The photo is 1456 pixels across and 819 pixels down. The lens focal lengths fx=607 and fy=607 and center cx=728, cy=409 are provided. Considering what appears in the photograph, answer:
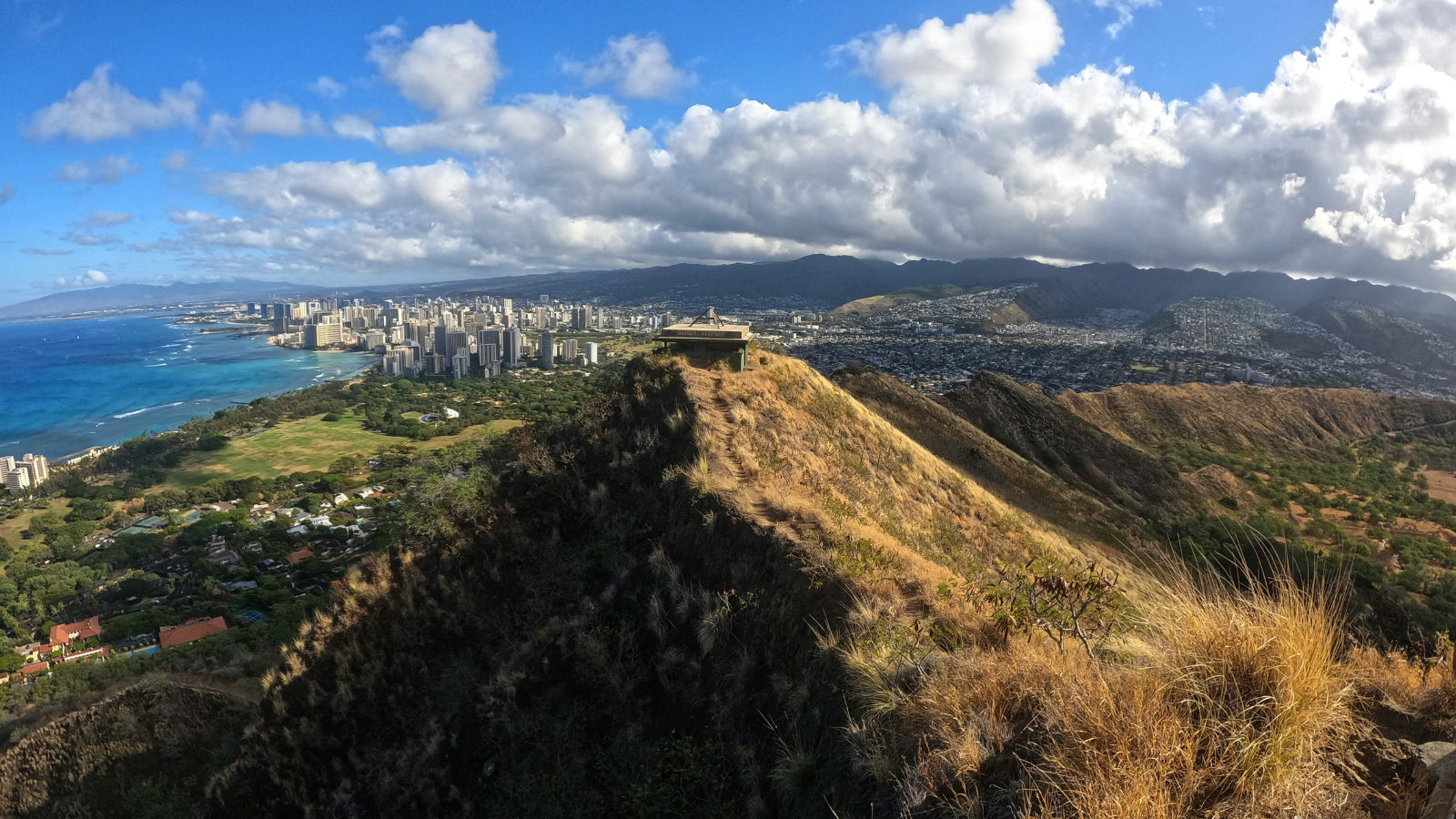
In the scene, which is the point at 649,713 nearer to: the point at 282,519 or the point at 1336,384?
the point at 282,519

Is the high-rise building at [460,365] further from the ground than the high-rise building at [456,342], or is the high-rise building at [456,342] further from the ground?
the high-rise building at [456,342]

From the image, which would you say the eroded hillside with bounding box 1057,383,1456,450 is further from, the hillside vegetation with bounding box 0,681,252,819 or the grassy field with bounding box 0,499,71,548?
the grassy field with bounding box 0,499,71,548

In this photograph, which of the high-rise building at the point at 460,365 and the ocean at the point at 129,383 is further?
the high-rise building at the point at 460,365

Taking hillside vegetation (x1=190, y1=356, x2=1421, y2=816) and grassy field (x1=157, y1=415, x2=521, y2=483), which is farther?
grassy field (x1=157, y1=415, x2=521, y2=483)

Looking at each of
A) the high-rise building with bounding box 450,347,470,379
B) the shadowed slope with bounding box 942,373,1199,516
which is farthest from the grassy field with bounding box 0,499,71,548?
the shadowed slope with bounding box 942,373,1199,516

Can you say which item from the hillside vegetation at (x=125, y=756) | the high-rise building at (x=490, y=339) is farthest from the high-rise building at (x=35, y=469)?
the hillside vegetation at (x=125, y=756)

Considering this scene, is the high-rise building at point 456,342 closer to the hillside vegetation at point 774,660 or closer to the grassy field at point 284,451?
the grassy field at point 284,451
